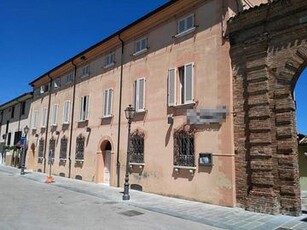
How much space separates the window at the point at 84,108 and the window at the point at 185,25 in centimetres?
942

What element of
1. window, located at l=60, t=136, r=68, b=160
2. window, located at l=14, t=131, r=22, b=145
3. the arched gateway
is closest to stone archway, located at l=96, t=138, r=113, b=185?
window, located at l=60, t=136, r=68, b=160

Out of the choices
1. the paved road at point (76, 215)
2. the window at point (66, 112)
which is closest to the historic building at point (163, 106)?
the window at point (66, 112)

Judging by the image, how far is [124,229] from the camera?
27.2 feet

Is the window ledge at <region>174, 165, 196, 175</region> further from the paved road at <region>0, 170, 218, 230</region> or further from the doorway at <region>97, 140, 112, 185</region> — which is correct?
the doorway at <region>97, 140, 112, 185</region>

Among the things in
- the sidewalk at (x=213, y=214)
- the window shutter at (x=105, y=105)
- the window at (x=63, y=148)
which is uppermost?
the window shutter at (x=105, y=105)

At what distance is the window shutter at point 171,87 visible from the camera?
46.8 feet

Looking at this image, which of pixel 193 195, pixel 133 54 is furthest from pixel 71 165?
pixel 193 195

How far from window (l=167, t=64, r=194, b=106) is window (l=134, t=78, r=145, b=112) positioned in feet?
6.85

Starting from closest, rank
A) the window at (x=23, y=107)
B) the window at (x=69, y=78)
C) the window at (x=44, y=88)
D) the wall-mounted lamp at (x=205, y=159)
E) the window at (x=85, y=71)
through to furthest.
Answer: the wall-mounted lamp at (x=205, y=159), the window at (x=85, y=71), the window at (x=69, y=78), the window at (x=44, y=88), the window at (x=23, y=107)

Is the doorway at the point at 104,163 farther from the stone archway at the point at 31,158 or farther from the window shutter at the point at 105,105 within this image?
the stone archway at the point at 31,158

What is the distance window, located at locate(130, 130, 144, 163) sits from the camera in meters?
15.9

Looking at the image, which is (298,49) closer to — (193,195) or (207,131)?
(207,131)

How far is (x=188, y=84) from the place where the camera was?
44.8 ft

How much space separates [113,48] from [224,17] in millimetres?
8732
